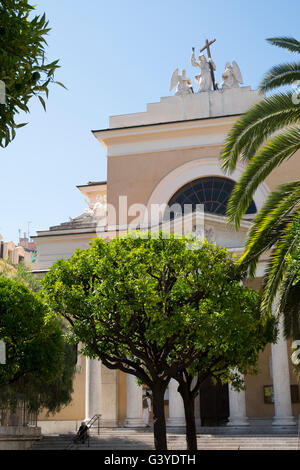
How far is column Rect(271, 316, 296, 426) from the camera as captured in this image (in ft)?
70.8

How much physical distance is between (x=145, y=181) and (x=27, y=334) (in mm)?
11625

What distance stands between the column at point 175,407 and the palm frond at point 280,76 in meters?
12.9

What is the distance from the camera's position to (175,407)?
22578 millimetres

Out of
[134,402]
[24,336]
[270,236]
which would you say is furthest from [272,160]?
[134,402]

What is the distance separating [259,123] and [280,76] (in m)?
1.09

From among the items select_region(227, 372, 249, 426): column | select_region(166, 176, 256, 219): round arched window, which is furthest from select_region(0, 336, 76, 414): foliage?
select_region(166, 176, 256, 219): round arched window

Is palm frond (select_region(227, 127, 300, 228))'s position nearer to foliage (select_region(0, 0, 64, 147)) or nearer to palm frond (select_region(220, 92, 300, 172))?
palm frond (select_region(220, 92, 300, 172))

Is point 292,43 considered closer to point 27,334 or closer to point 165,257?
point 165,257

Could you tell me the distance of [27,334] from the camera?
1755 cm

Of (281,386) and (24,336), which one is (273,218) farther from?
(281,386)

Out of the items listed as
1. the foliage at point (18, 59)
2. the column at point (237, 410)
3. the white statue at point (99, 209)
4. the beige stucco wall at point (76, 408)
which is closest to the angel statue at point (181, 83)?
the white statue at point (99, 209)

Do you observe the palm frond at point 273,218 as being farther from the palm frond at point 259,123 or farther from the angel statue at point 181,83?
the angel statue at point 181,83

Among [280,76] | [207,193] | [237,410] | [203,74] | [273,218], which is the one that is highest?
[203,74]
